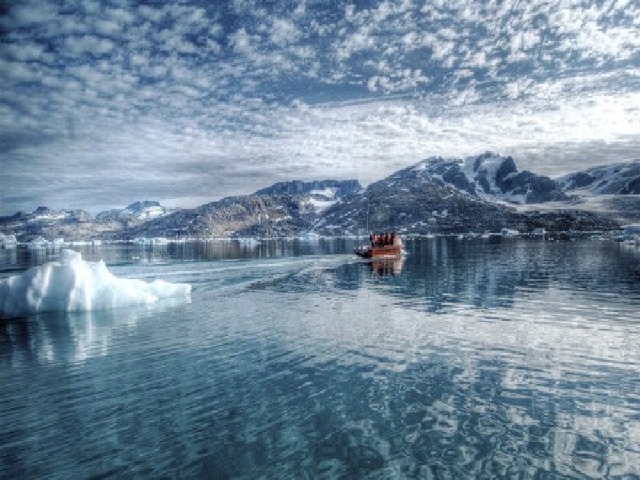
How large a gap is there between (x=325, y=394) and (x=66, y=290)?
91.7 feet

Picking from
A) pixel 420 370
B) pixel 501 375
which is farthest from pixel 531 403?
pixel 420 370

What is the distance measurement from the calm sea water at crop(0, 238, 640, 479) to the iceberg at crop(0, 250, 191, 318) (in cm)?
154

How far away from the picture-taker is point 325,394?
661 inches

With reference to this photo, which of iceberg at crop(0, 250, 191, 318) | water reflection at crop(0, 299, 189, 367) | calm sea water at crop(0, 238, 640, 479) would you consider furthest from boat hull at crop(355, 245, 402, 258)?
iceberg at crop(0, 250, 191, 318)

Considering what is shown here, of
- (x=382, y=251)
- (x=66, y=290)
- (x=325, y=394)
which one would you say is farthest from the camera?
(x=382, y=251)

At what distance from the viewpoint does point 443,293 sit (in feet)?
143

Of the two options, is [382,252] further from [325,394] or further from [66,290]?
[325,394]

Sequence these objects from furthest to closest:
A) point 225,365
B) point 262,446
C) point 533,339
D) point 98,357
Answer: point 533,339
point 98,357
point 225,365
point 262,446

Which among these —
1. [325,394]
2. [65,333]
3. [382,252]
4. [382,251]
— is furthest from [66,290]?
[382,251]

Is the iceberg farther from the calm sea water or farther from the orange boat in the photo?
the orange boat

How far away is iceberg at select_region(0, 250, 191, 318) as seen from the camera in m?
33.8

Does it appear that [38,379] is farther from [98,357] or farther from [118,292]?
[118,292]

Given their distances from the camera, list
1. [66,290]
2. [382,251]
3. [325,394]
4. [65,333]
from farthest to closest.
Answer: [382,251] < [66,290] < [65,333] < [325,394]

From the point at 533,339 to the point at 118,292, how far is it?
108ft
